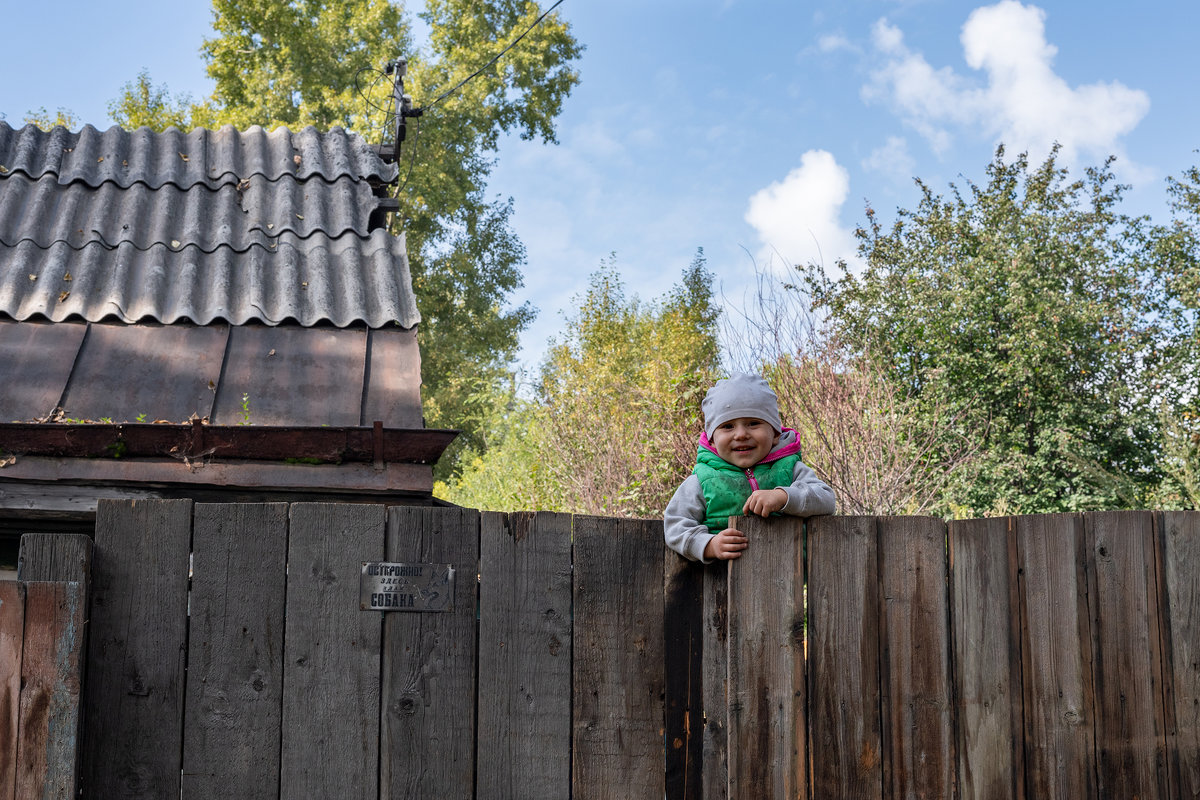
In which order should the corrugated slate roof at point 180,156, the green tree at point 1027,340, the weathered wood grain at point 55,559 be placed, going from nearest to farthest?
the weathered wood grain at point 55,559
the corrugated slate roof at point 180,156
the green tree at point 1027,340

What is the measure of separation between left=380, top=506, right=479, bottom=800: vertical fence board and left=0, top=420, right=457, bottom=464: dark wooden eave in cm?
121

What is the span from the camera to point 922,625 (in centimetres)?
295

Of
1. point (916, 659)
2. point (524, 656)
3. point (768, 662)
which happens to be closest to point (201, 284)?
point (524, 656)

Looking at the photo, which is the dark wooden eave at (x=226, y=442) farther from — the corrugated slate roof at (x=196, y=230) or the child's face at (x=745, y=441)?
the child's face at (x=745, y=441)

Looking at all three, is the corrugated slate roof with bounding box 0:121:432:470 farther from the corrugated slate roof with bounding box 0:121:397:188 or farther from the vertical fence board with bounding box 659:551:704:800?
the vertical fence board with bounding box 659:551:704:800

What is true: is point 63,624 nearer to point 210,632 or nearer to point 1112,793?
point 210,632

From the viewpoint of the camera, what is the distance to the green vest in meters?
2.95

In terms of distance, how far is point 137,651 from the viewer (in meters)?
2.80

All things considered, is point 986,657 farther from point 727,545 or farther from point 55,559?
point 55,559

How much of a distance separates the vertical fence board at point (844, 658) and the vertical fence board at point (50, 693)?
2192 mm

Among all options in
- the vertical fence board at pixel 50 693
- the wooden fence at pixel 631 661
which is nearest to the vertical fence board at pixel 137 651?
the wooden fence at pixel 631 661

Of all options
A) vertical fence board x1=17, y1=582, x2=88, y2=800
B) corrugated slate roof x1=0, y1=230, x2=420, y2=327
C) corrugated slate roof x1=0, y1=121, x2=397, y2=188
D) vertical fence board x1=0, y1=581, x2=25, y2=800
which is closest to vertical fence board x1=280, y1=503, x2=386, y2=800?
vertical fence board x1=17, y1=582, x2=88, y2=800

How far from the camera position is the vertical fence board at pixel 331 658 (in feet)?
9.23

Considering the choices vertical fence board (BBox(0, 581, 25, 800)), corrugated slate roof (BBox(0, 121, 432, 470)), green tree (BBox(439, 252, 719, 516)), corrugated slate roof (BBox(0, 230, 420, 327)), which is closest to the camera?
vertical fence board (BBox(0, 581, 25, 800))
